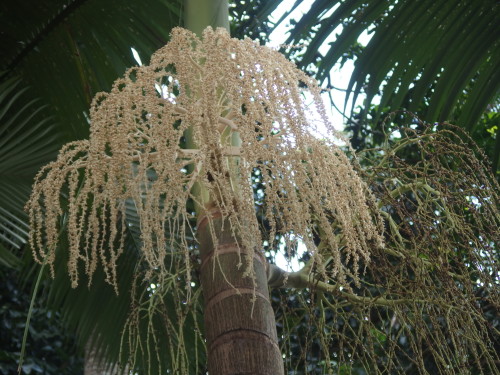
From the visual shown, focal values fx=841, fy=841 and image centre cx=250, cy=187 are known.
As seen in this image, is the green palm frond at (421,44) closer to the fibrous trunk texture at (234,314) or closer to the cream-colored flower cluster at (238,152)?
the cream-colored flower cluster at (238,152)

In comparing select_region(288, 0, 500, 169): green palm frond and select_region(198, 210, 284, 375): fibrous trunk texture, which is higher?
select_region(288, 0, 500, 169): green palm frond

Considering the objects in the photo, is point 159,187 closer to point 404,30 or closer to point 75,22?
point 404,30

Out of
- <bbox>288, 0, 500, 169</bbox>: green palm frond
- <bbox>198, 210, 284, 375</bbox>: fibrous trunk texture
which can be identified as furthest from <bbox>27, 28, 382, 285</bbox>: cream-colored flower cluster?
<bbox>288, 0, 500, 169</bbox>: green palm frond

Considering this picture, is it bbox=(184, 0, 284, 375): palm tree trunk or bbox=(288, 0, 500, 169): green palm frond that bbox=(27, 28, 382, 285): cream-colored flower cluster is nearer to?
bbox=(184, 0, 284, 375): palm tree trunk

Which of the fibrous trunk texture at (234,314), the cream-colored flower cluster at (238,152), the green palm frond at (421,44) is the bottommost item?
the fibrous trunk texture at (234,314)

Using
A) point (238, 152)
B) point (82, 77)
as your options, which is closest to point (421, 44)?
point (238, 152)

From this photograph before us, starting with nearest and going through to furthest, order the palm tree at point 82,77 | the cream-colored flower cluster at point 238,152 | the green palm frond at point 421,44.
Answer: the cream-colored flower cluster at point 238,152
the green palm frond at point 421,44
the palm tree at point 82,77

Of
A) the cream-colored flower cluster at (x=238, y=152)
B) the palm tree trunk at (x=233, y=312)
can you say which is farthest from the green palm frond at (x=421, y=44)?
the palm tree trunk at (x=233, y=312)

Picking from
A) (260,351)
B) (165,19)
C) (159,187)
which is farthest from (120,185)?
(165,19)

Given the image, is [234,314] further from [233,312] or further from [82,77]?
[82,77]

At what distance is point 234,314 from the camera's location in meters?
1.80

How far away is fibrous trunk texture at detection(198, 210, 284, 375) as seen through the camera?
1728 mm

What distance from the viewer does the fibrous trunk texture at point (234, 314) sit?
5.67 ft

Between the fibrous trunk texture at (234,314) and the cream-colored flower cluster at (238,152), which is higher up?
the cream-colored flower cluster at (238,152)
